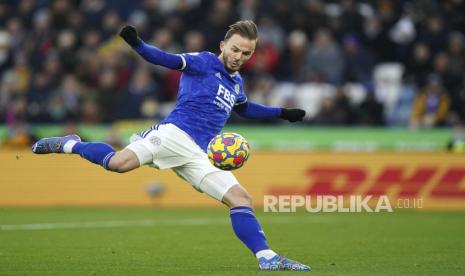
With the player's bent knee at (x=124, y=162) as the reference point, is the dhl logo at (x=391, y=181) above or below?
below

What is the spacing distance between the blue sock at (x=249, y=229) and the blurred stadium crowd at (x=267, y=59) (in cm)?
1186

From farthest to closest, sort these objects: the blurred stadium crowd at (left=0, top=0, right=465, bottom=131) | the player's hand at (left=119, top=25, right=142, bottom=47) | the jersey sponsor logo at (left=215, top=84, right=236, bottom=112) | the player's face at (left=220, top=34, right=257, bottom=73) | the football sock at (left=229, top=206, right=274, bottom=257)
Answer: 1. the blurred stadium crowd at (left=0, top=0, right=465, bottom=131)
2. the jersey sponsor logo at (left=215, top=84, right=236, bottom=112)
3. the player's face at (left=220, top=34, right=257, bottom=73)
4. the football sock at (left=229, top=206, right=274, bottom=257)
5. the player's hand at (left=119, top=25, right=142, bottom=47)

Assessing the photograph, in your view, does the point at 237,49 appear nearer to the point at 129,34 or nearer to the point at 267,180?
the point at 129,34

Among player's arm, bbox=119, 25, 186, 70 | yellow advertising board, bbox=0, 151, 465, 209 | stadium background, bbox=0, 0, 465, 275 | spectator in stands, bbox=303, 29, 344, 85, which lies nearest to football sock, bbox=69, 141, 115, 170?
player's arm, bbox=119, 25, 186, 70

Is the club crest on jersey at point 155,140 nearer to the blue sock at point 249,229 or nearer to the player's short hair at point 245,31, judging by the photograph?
the blue sock at point 249,229

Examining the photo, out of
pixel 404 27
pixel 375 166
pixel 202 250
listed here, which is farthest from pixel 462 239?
pixel 404 27

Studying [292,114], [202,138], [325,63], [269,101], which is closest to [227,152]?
[202,138]

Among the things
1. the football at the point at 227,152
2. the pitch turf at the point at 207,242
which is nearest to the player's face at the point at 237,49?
the football at the point at 227,152

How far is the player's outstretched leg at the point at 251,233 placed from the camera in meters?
9.30

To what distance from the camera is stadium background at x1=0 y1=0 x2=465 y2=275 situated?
19734mm

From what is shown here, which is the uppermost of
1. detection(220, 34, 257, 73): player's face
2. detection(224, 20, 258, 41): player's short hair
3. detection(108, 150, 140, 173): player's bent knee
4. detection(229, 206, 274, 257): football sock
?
detection(224, 20, 258, 41): player's short hair

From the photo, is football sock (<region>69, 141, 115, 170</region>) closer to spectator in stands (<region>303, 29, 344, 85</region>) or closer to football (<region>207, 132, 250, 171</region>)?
football (<region>207, 132, 250, 171</region>)

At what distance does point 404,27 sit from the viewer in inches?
940

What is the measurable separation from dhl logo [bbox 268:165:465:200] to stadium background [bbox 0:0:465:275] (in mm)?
26
